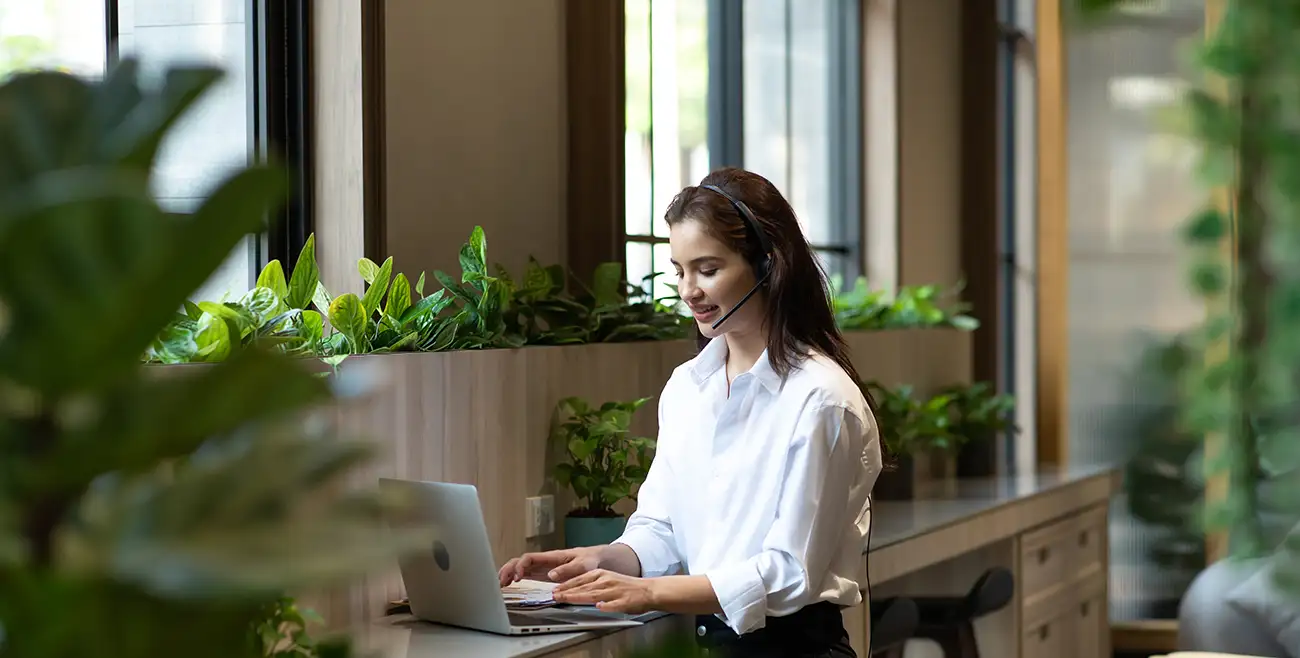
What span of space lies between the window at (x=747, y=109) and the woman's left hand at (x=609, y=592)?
5.12 feet

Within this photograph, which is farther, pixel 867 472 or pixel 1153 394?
pixel 867 472

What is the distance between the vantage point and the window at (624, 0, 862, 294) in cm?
363

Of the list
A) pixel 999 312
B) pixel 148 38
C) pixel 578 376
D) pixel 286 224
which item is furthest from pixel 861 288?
pixel 148 38

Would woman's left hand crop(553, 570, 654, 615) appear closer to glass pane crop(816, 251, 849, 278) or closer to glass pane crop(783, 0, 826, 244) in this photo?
glass pane crop(783, 0, 826, 244)

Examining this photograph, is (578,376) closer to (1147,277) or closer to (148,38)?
(148,38)

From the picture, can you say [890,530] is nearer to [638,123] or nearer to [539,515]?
[539,515]

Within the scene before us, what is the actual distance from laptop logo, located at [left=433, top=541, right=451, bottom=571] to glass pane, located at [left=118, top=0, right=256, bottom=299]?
563 mm

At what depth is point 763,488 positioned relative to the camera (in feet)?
6.93

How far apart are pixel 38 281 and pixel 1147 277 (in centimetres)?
486

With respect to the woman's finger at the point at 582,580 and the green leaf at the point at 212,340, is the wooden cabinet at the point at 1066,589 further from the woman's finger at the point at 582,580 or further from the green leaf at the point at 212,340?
the green leaf at the point at 212,340

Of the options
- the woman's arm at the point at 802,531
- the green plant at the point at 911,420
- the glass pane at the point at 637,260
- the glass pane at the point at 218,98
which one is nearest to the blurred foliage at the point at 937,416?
the green plant at the point at 911,420

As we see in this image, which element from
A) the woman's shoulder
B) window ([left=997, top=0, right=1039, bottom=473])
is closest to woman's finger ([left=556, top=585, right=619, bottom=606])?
the woman's shoulder

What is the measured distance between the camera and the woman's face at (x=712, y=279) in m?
2.20

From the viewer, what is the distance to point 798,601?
79.6 inches
